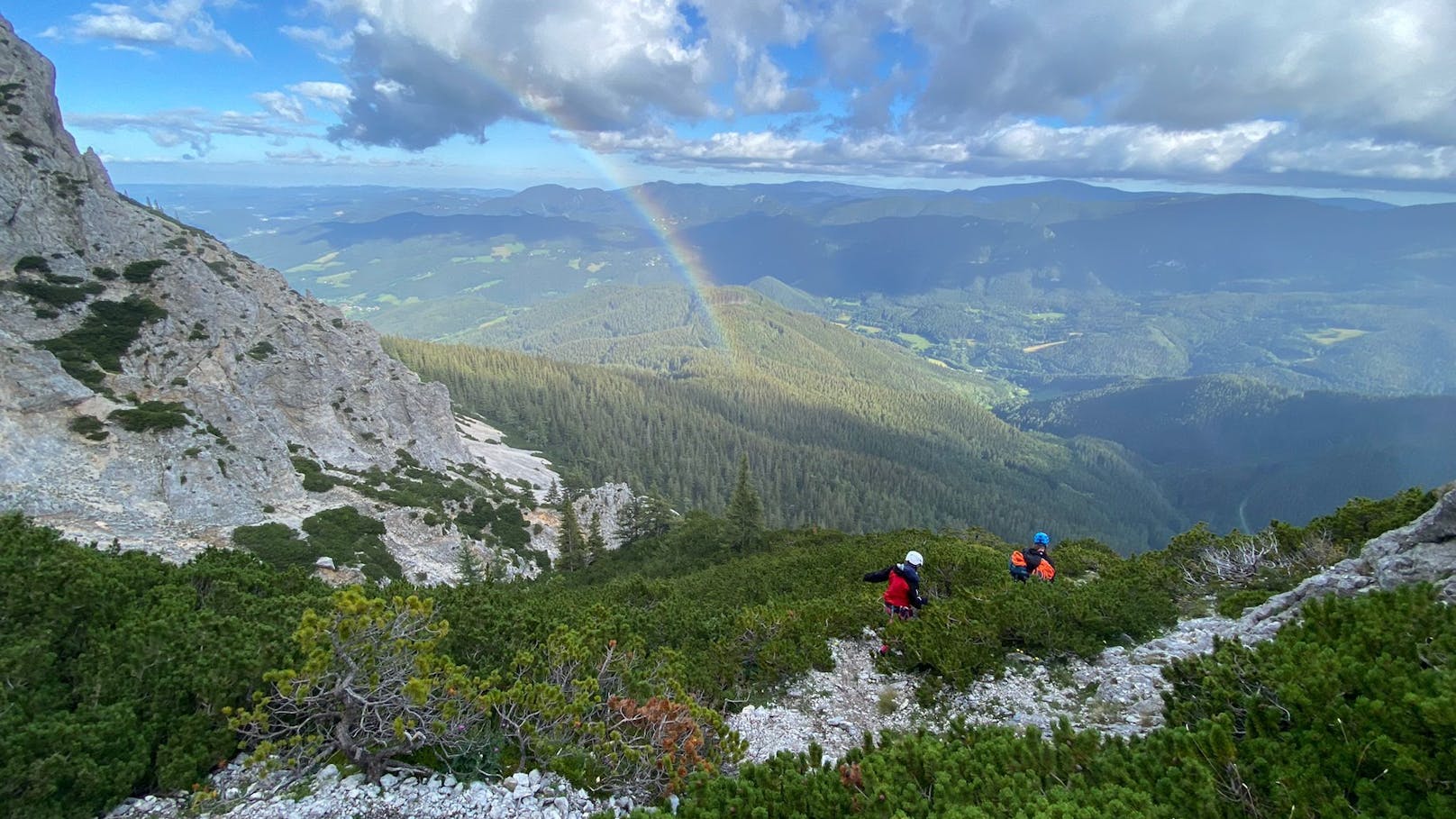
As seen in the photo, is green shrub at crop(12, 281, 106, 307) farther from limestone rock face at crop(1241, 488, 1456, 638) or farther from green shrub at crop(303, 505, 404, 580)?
limestone rock face at crop(1241, 488, 1456, 638)

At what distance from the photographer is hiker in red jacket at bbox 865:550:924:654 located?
14289 millimetres

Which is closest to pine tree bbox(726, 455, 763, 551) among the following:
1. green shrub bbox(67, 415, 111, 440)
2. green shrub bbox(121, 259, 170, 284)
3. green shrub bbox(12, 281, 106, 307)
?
green shrub bbox(67, 415, 111, 440)

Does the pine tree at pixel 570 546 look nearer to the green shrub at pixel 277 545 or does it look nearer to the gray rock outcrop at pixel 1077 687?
the green shrub at pixel 277 545

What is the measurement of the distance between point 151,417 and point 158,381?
23.7ft

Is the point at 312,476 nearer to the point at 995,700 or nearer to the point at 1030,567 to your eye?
the point at 1030,567

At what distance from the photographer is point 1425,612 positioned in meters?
6.88

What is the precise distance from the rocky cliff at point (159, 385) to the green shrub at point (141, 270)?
130 millimetres

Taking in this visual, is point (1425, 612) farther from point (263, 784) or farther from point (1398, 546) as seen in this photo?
point (263, 784)

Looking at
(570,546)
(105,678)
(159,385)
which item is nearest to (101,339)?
(159,385)

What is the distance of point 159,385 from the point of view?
123ft

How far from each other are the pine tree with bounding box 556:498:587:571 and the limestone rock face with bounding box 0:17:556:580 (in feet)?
27.4

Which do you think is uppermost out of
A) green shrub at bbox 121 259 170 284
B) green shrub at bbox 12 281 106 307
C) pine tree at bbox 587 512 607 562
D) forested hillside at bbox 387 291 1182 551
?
green shrub at bbox 121 259 170 284

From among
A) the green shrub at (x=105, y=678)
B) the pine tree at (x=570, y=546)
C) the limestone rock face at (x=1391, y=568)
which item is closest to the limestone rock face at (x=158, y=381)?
the pine tree at (x=570, y=546)

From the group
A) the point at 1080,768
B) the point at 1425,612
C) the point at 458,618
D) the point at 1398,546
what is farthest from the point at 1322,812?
the point at 458,618
